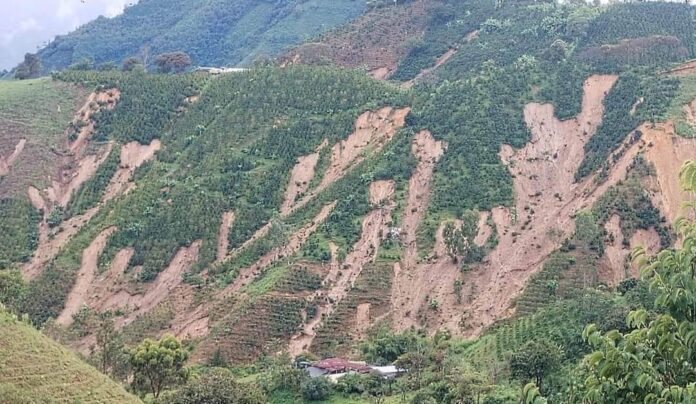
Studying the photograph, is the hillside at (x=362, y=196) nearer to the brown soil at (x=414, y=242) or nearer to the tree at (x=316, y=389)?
the brown soil at (x=414, y=242)

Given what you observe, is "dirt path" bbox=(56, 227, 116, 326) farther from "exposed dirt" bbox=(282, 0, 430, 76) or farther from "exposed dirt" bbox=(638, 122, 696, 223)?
"exposed dirt" bbox=(638, 122, 696, 223)

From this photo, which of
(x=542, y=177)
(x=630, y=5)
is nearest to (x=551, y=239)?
(x=542, y=177)

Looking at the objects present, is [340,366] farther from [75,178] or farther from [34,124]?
[34,124]

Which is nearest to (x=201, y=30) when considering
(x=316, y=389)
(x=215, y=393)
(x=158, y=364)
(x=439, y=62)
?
(x=439, y=62)

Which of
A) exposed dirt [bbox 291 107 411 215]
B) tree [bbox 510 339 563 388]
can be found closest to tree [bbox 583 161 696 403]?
tree [bbox 510 339 563 388]

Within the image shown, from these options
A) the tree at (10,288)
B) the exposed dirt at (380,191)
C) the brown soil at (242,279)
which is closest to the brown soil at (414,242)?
the exposed dirt at (380,191)

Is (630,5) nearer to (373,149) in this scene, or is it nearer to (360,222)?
(373,149)
